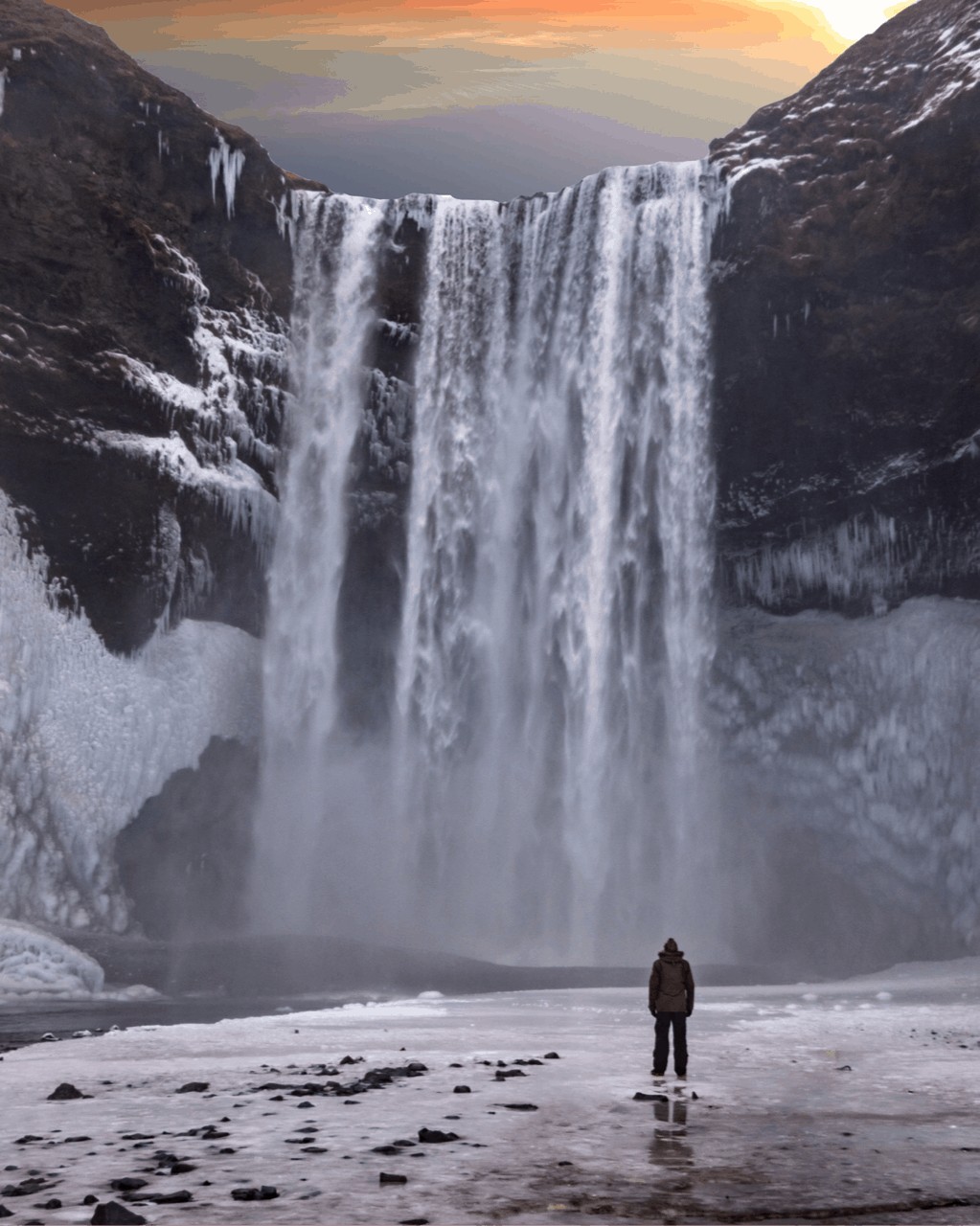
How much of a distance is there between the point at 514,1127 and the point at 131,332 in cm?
2652

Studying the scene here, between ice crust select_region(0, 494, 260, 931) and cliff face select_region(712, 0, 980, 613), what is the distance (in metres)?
16.0

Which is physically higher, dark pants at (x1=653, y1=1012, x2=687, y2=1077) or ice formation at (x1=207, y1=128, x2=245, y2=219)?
ice formation at (x1=207, y1=128, x2=245, y2=219)

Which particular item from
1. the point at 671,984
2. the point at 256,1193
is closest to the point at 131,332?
the point at 671,984

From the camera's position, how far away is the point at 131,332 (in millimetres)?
29484

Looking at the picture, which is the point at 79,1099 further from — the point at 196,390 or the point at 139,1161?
the point at 196,390

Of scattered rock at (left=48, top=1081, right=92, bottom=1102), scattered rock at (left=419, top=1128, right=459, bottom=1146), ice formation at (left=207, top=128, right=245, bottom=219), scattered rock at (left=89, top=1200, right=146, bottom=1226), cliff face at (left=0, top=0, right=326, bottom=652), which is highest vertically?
ice formation at (left=207, top=128, right=245, bottom=219)

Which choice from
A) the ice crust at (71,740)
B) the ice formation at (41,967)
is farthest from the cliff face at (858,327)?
the ice formation at (41,967)

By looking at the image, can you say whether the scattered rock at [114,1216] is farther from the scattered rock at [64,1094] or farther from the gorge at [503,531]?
the gorge at [503,531]

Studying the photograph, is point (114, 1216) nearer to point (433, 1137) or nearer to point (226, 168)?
point (433, 1137)

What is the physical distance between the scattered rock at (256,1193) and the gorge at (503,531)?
23.2 meters

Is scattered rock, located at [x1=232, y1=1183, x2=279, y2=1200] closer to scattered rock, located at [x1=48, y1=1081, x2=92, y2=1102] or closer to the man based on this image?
scattered rock, located at [x1=48, y1=1081, x2=92, y2=1102]

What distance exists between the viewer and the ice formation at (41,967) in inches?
863

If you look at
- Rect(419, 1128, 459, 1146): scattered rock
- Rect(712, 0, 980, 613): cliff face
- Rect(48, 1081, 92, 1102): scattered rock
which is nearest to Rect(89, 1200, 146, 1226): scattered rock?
Rect(419, 1128, 459, 1146): scattered rock

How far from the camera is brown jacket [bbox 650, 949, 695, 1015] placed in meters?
9.67
